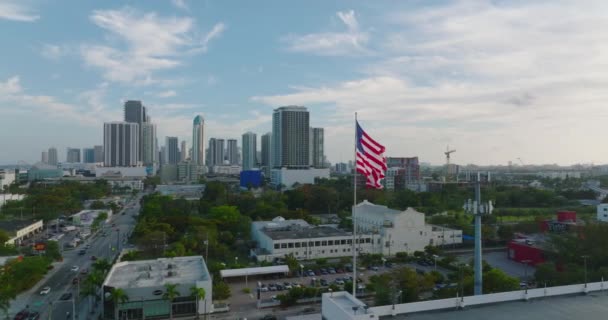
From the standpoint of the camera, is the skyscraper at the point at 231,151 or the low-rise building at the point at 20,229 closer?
the low-rise building at the point at 20,229

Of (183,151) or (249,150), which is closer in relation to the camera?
(249,150)

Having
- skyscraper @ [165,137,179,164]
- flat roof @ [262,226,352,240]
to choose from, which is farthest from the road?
skyscraper @ [165,137,179,164]

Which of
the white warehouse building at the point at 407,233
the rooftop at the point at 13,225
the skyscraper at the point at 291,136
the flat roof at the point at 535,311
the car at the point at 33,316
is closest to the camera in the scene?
the flat roof at the point at 535,311

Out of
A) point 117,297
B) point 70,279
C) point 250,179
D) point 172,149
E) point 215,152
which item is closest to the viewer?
point 117,297

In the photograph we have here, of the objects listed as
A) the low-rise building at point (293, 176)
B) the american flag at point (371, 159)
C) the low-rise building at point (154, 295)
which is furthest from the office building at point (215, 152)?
the american flag at point (371, 159)

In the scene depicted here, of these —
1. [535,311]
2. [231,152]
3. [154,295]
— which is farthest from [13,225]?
[231,152]

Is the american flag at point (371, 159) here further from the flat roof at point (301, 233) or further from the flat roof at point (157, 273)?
the flat roof at point (301, 233)

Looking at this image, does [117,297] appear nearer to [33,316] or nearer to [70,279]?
Answer: [33,316]

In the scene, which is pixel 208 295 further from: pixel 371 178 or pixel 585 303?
pixel 585 303
